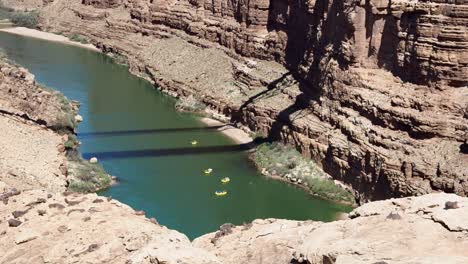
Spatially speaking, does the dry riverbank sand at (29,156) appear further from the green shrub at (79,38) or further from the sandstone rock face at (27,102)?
the green shrub at (79,38)

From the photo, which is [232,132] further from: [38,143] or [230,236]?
[230,236]

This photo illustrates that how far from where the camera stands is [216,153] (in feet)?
146

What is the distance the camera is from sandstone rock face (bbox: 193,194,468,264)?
1136 centimetres

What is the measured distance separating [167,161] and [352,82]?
39.9 feet

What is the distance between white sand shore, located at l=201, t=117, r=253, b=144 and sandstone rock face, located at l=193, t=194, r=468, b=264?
30.0 m

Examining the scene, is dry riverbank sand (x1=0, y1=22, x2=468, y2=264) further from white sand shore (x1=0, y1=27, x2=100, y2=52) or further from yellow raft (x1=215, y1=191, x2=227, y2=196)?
white sand shore (x1=0, y1=27, x2=100, y2=52)

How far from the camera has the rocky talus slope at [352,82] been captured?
110ft

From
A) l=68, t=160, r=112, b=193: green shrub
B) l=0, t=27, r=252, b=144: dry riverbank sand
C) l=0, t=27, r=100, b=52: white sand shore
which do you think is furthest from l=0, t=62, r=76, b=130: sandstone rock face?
l=0, t=27, r=100, b=52: white sand shore

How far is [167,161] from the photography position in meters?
42.4

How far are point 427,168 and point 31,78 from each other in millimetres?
27118

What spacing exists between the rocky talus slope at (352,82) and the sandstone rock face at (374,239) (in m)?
17.5

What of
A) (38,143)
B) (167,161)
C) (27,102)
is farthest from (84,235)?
(27,102)

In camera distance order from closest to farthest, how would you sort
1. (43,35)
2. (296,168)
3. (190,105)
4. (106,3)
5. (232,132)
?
(296,168) → (232,132) → (190,105) → (106,3) → (43,35)

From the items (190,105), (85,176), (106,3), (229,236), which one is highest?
(229,236)
